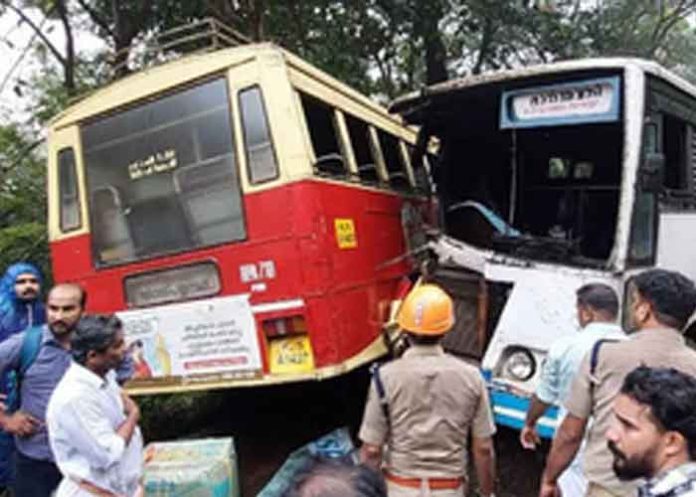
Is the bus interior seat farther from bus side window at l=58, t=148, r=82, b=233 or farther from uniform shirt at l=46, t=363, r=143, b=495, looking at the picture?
uniform shirt at l=46, t=363, r=143, b=495

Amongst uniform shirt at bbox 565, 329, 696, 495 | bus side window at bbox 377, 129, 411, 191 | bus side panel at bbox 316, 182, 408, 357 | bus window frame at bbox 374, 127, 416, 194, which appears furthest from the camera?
bus side window at bbox 377, 129, 411, 191

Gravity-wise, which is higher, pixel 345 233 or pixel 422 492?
pixel 345 233

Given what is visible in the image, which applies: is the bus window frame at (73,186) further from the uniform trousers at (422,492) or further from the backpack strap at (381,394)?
the uniform trousers at (422,492)

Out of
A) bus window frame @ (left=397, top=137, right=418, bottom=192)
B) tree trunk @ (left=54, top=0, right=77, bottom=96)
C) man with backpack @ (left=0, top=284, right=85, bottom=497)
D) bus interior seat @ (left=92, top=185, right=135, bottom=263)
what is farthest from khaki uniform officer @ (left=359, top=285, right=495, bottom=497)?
tree trunk @ (left=54, top=0, right=77, bottom=96)

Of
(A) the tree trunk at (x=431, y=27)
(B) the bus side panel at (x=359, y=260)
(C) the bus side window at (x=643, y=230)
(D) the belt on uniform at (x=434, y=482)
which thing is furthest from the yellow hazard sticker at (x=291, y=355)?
(A) the tree trunk at (x=431, y=27)

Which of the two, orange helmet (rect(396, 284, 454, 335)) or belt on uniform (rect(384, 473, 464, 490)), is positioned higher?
orange helmet (rect(396, 284, 454, 335))

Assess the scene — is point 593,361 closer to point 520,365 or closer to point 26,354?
point 520,365

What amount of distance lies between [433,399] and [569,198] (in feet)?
10.6

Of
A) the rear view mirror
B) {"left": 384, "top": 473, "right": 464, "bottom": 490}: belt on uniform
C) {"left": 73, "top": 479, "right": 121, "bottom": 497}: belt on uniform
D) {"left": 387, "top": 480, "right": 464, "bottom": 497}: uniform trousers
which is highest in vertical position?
the rear view mirror

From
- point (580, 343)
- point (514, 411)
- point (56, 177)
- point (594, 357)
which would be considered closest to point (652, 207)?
point (514, 411)

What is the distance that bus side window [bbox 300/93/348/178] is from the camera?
192 inches

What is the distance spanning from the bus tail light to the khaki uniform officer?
142cm

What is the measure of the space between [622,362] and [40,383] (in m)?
2.74

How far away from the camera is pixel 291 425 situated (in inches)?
258
